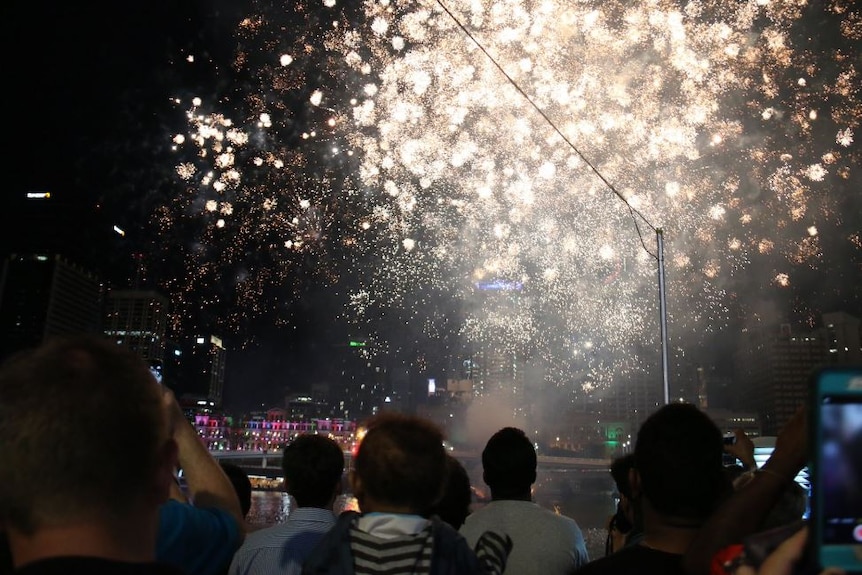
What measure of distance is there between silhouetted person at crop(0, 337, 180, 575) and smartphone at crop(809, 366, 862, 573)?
45.3 inches

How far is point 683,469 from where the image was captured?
8.37ft

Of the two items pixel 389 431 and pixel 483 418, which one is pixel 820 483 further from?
pixel 483 418

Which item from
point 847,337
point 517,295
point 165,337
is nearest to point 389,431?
point 517,295

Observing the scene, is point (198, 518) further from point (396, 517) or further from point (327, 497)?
point (327, 497)

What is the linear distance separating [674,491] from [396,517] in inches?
39.6

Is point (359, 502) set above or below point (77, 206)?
below

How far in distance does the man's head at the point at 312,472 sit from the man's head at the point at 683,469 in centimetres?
174

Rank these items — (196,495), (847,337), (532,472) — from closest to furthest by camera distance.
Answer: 1. (196,495)
2. (532,472)
3. (847,337)

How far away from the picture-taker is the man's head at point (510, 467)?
3957 mm

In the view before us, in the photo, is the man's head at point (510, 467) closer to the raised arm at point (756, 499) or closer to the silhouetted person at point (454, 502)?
the silhouetted person at point (454, 502)

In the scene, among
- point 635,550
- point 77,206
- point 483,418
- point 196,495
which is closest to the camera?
point 196,495

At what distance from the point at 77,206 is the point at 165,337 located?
59.2 metres

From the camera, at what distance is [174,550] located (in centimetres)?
215

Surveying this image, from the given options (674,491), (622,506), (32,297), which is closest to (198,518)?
(674,491)
